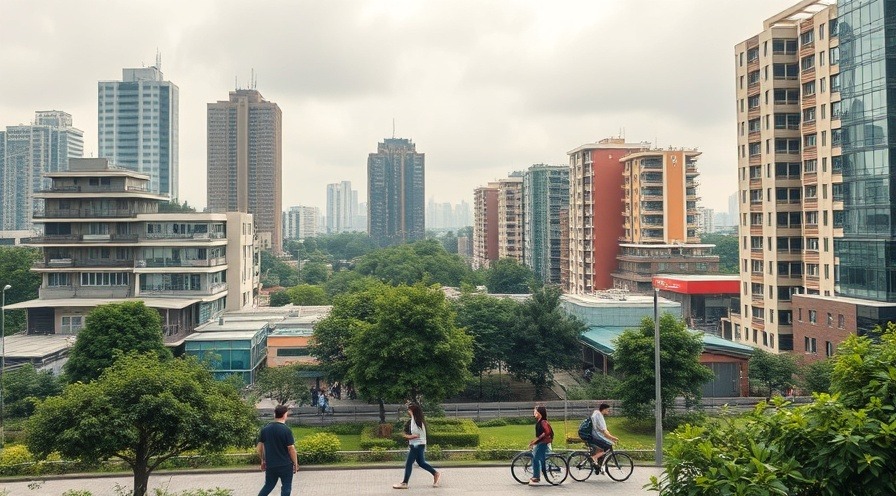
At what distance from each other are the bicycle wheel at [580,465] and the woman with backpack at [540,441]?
2.51ft

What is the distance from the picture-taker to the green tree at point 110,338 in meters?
31.1

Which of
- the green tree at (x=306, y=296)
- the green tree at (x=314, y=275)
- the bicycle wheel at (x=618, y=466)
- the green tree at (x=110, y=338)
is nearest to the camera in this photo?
the bicycle wheel at (x=618, y=466)

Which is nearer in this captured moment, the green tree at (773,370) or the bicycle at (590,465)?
the bicycle at (590,465)

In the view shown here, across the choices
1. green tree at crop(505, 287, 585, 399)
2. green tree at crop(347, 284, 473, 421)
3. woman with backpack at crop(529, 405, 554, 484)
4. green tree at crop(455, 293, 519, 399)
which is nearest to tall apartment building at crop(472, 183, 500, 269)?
green tree at crop(455, 293, 519, 399)

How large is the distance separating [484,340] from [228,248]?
22.8m

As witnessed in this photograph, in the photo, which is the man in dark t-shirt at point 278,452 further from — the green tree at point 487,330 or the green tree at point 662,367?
the green tree at point 487,330

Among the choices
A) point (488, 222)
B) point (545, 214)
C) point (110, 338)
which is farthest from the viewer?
point (488, 222)

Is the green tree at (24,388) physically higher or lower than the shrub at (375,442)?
higher

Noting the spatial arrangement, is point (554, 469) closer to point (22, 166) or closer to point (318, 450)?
point (318, 450)

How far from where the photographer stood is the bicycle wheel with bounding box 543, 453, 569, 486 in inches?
563

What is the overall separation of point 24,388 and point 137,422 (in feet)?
70.2

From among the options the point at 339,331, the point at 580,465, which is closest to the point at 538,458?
the point at 580,465

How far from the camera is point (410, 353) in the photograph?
1054 inches

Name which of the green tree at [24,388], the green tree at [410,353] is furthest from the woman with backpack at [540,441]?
the green tree at [24,388]
